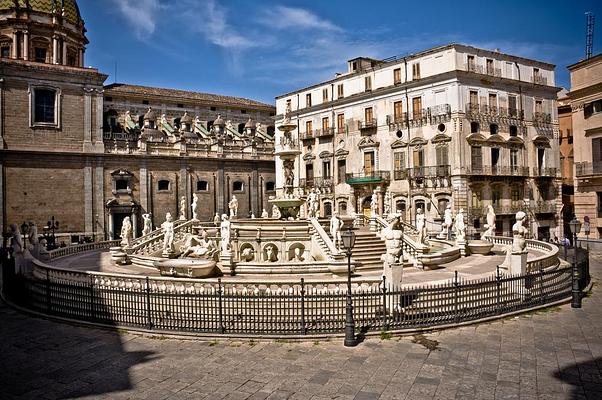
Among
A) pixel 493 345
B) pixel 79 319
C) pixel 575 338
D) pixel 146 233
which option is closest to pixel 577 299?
pixel 575 338

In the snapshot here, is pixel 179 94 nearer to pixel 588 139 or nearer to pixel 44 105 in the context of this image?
pixel 44 105

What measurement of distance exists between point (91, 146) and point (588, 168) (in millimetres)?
36846

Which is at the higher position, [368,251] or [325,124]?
[325,124]

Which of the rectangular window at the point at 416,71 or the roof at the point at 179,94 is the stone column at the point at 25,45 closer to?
the roof at the point at 179,94

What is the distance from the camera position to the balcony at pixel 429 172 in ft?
106

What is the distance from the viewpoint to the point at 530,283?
12805 millimetres

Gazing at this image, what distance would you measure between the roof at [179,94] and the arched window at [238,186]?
31.9 feet

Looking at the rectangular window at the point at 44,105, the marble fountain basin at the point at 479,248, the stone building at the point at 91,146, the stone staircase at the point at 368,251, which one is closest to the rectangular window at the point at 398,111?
the stone building at the point at 91,146

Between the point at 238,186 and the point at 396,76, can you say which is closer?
the point at 396,76

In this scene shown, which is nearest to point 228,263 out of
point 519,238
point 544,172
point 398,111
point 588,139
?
point 519,238

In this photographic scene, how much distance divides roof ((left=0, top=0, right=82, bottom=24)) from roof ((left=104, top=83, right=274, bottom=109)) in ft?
21.6

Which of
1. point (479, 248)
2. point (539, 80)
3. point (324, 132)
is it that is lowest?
point (479, 248)

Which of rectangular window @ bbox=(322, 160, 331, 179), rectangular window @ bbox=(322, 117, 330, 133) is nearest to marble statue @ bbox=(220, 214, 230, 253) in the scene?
rectangular window @ bbox=(322, 160, 331, 179)

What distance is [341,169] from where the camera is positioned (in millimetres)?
39625
